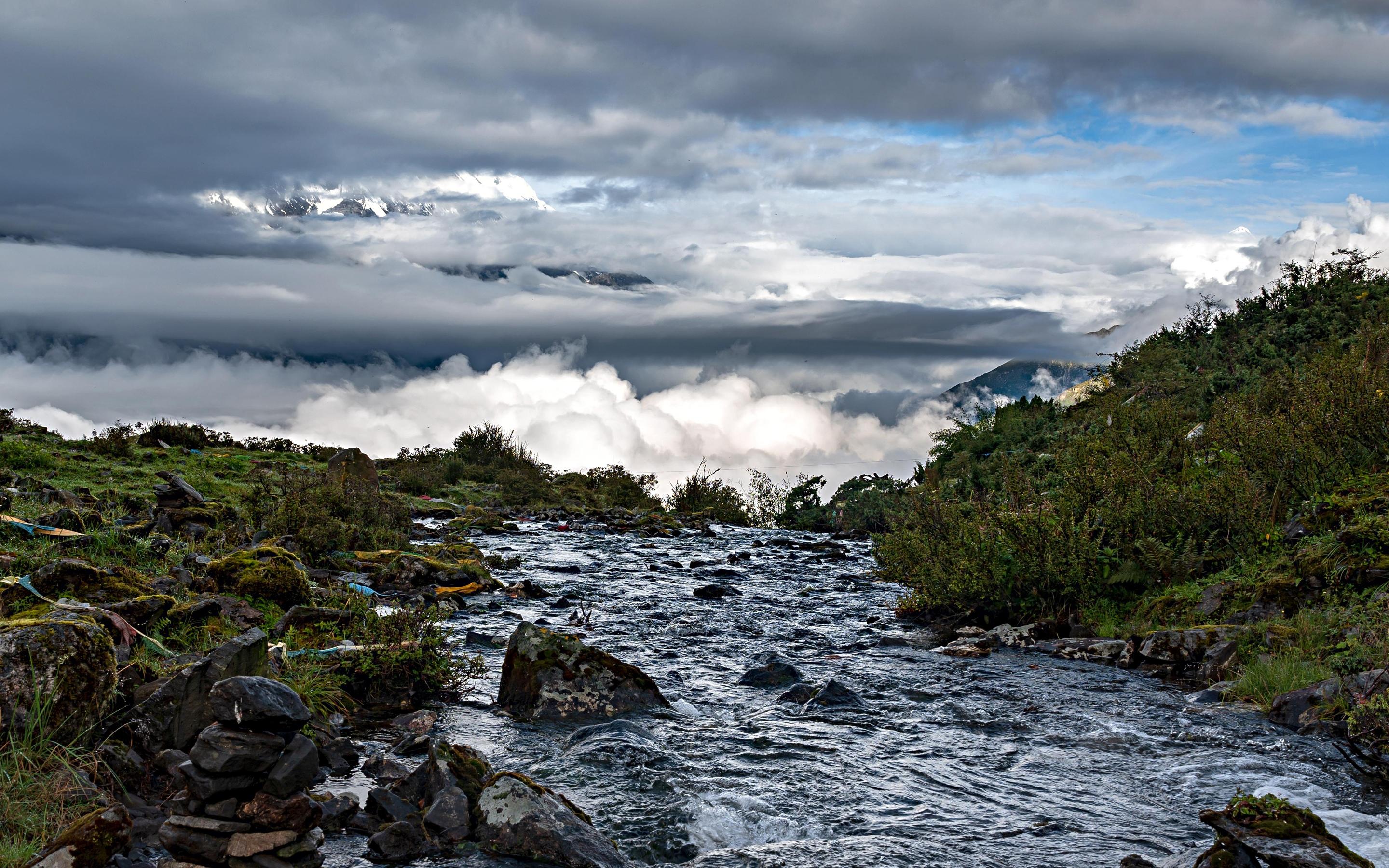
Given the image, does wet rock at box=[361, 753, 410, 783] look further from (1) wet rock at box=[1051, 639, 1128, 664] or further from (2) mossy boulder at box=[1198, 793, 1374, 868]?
(1) wet rock at box=[1051, 639, 1128, 664]

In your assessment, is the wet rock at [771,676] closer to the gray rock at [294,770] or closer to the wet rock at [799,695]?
the wet rock at [799,695]

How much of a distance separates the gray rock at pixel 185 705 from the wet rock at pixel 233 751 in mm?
522

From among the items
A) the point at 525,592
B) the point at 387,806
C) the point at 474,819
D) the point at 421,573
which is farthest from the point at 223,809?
the point at 525,592

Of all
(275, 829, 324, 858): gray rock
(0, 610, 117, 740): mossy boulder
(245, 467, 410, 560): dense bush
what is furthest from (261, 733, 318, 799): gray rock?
(245, 467, 410, 560): dense bush

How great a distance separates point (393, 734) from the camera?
263 inches

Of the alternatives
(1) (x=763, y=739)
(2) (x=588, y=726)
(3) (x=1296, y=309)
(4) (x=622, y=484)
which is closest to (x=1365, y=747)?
(1) (x=763, y=739)

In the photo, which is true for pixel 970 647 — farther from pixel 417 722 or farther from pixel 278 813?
pixel 278 813

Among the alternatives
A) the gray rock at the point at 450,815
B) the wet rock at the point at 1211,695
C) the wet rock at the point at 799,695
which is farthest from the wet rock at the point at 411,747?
the wet rock at the point at 1211,695

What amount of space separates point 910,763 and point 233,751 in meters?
4.71

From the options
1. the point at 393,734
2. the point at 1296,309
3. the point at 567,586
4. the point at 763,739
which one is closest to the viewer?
the point at 393,734

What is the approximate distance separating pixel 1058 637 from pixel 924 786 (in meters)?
5.89

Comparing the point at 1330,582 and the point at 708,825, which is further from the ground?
the point at 1330,582

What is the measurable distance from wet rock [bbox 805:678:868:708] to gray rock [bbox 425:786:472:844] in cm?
413

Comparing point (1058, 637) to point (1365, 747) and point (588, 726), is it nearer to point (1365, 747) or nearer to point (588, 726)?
point (1365, 747)
